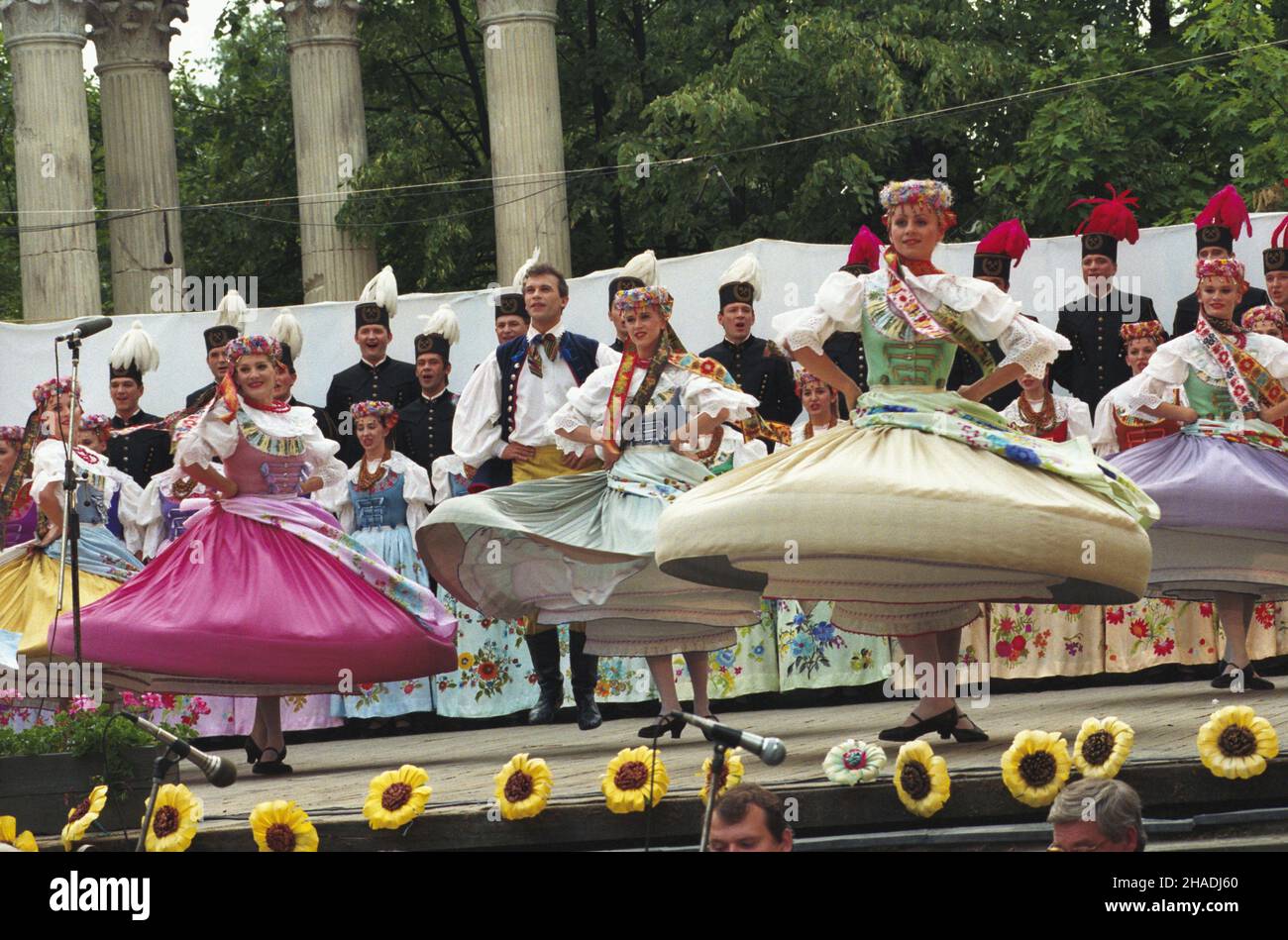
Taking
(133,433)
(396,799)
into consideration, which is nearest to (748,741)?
(396,799)

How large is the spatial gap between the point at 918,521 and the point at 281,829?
7.45 ft

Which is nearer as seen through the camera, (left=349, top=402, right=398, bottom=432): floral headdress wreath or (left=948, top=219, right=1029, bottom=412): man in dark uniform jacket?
(left=948, top=219, right=1029, bottom=412): man in dark uniform jacket

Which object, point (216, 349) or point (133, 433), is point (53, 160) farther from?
point (216, 349)

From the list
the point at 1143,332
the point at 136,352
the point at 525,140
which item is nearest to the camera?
the point at 1143,332

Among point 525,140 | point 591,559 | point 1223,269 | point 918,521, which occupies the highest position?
point 525,140

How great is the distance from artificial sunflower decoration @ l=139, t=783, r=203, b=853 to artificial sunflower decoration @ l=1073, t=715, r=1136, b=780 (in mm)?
2841

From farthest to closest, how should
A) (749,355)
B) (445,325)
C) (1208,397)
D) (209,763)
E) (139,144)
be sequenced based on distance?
(139,144)
(445,325)
(749,355)
(1208,397)
(209,763)

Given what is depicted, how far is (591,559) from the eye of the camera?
934cm

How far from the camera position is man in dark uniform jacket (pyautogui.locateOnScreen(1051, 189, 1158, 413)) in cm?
1129

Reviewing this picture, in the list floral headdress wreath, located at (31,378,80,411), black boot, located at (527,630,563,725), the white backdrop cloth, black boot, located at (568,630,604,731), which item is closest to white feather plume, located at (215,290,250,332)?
the white backdrop cloth

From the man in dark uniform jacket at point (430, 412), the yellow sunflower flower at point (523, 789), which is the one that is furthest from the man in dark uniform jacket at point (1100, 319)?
the yellow sunflower flower at point (523, 789)

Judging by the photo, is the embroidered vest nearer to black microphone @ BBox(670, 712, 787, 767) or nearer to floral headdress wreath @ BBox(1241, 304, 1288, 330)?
floral headdress wreath @ BBox(1241, 304, 1288, 330)

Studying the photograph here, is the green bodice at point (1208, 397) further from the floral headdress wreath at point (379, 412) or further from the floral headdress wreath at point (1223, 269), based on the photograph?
the floral headdress wreath at point (379, 412)
